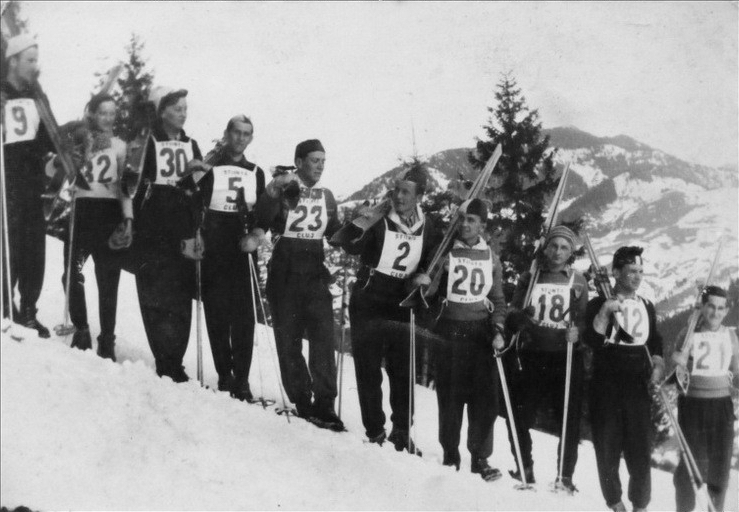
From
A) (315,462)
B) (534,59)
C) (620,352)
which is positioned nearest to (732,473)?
(620,352)

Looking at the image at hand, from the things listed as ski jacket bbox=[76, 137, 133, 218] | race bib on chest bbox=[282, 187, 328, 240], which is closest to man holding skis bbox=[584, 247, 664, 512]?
race bib on chest bbox=[282, 187, 328, 240]

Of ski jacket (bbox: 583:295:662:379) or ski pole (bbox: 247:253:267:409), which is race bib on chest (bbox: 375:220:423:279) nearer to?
ski pole (bbox: 247:253:267:409)

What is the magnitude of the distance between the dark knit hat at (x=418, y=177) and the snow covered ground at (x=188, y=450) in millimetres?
1131

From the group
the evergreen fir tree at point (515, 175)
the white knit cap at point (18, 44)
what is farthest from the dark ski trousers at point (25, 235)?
the evergreen fir tree at point (515, 175)

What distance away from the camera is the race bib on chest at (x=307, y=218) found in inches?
164

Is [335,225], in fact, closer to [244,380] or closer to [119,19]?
[244,380]

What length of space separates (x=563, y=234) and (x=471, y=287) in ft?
2.16

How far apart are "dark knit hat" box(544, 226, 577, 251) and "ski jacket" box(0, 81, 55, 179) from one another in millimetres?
2983

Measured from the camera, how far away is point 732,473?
4.48 meters

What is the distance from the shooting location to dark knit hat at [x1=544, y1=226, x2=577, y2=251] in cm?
430

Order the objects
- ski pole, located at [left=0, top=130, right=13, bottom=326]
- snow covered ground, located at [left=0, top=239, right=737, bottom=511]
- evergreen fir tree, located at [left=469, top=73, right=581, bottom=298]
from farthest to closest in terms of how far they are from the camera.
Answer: evergreen fir tree, located at [left=469, top=73, right=581, bottom=298], ski pole, located at [left=0, top=130, right=13, bottom=326], snow covered ground, located at [left=0, top=239, right=737, bottom=511]

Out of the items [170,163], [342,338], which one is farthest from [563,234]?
[170,163]

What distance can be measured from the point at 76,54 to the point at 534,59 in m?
2.83

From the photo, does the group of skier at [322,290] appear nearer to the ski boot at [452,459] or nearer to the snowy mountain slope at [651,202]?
the ski boot at [452,459]
